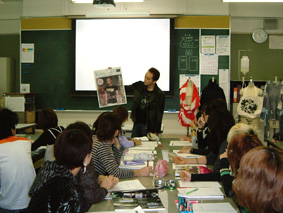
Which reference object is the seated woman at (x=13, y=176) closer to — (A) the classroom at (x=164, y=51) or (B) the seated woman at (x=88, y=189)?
(B) the seated woman at (x=88, y=189)

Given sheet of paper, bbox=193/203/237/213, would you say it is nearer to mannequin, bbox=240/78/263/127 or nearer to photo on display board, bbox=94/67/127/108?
mannequin, bbox=240/78/263/127

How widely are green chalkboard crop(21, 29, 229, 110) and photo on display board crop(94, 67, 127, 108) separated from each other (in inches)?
11.0

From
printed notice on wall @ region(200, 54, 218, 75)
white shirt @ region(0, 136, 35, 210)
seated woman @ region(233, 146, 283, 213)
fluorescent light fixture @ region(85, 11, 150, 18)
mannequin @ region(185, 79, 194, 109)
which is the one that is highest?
fluorescent light fixture @ region(85, 11, 150, 18)

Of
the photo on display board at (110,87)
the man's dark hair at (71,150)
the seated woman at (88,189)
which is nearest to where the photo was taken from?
the man's dark hair at (71,150)

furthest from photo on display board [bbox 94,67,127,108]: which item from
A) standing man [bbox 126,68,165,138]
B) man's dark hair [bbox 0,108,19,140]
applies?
man's dark hair [bbox 0,108,19,140]

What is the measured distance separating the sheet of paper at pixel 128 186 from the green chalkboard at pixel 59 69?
4290 millimetres

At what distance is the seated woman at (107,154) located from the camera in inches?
103

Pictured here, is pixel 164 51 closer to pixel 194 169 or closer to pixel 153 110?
pixel 153 110

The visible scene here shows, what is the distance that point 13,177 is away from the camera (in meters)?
2.65

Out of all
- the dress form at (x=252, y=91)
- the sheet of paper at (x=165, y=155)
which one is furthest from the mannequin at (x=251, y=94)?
the sheet of paper at (x=165, y=155)

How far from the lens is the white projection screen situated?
6.62 m

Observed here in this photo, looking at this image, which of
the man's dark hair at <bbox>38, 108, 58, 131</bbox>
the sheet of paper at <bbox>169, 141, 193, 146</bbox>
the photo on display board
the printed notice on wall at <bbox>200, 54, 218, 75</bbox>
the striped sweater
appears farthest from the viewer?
the printed notice on wall at <bbox>200, 54, 218, 75</bbox>

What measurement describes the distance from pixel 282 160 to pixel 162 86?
17.6 feet

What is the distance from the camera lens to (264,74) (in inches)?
287
